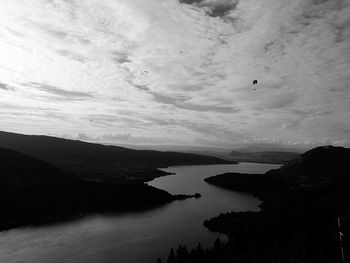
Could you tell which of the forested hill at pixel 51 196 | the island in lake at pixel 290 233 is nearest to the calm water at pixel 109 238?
the island in lake at pixel 290 233

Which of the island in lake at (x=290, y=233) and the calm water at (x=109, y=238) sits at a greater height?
the island in lake at (x=290, y=233)

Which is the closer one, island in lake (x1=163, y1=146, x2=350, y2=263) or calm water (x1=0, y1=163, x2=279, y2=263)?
island in lake (x1=163, y1=146, x2=350, y2=263)

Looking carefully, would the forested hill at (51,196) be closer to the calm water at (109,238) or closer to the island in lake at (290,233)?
the calm water at (109,238)

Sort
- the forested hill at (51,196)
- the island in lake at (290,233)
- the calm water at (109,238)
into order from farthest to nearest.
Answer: the forested hill at (51,196) < the calm water at (109,238) < the island in lake at (290,233)

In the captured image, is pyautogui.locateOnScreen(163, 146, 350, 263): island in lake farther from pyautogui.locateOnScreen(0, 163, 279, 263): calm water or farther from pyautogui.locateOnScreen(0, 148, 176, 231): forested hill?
pyautogui.locateOnScreen(0, 148, 176, 231): forested hill

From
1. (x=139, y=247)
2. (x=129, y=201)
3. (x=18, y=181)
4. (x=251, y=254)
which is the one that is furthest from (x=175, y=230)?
(x=18, y=181)

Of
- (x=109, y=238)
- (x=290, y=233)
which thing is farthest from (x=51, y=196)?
(x=290, y=233)

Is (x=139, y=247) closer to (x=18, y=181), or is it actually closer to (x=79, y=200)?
(x=79, y=200)

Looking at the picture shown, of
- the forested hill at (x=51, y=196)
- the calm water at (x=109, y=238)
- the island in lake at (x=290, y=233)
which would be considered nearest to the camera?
the island in lake at (x=290, y=233)

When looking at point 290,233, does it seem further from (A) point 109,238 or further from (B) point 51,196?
(B) point 51,196

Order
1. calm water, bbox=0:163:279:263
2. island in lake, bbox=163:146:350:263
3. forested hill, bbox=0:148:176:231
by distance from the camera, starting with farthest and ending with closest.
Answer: forested hill, bbox=0:148:176:231 < calm water, bbox=0:163:279:263 < island in lake, bbox=163:146:350:263

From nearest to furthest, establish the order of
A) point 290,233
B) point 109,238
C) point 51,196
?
point 290,233, point 109,238, point 51,196

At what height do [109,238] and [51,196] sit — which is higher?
[51,196]

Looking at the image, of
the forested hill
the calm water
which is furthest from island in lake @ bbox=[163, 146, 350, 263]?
the forested hill
